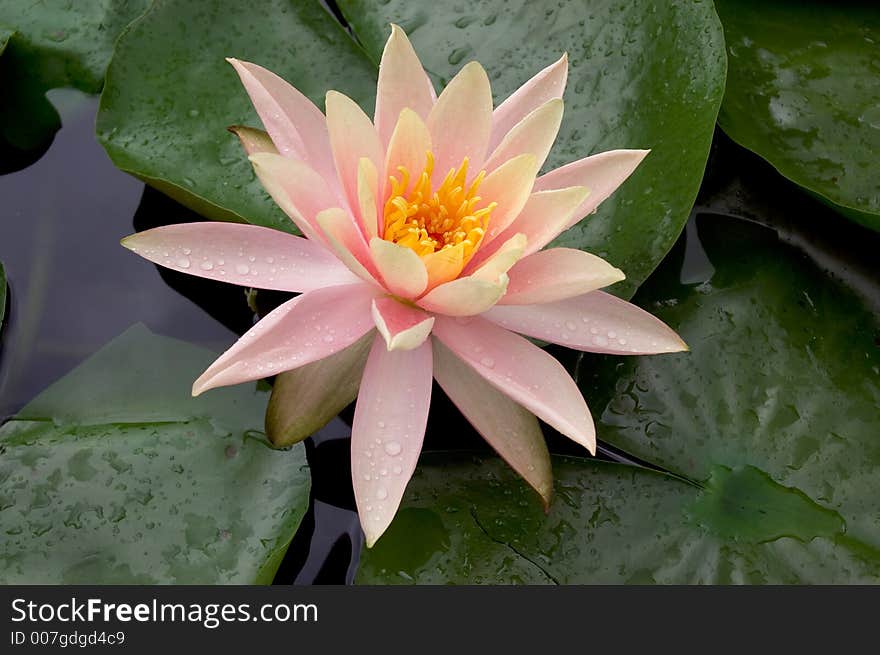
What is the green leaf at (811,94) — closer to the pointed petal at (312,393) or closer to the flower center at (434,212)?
the flower center at (434,212)

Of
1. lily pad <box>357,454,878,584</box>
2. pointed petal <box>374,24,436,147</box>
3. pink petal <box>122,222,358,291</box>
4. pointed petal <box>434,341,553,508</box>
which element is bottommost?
lily pad <box>357,454,878,584</box>

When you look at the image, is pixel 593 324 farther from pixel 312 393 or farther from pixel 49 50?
pixel 49 50

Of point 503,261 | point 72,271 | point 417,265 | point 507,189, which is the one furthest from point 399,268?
point 72,271

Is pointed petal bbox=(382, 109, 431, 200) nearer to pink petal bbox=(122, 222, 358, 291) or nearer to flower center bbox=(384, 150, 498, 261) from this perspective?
flower center bbox=(384, 150, 498, 261)

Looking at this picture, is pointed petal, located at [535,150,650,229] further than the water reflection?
No

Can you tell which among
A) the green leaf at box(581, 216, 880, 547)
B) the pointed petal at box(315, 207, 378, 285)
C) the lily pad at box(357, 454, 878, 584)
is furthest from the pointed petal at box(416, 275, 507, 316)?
the green leaf at box(581, 216, 880, 547)
